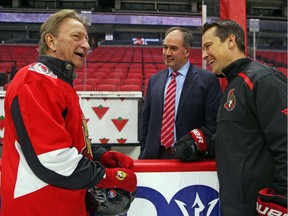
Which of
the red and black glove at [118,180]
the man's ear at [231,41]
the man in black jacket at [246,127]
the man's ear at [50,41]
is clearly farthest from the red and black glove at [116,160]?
the man's ear at [231,41]

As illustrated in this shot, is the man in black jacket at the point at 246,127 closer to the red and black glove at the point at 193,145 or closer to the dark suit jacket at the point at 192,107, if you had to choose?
the red and black glove at the point at 193,145

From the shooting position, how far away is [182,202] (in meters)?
1.48

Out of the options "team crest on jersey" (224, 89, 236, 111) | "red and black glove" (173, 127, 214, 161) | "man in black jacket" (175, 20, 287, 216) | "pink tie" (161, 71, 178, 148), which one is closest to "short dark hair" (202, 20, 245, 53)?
"man in black jacket" (175, 20, 287, 216)

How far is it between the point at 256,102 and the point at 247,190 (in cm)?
32

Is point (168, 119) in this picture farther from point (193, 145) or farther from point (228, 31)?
point (228, 31)

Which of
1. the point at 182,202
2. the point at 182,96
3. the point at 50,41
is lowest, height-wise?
the point at 182,202

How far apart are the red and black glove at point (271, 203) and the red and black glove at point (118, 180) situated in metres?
0.45

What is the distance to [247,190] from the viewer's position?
115 cm

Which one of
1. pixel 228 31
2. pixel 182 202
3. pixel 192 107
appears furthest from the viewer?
pixel 192 107

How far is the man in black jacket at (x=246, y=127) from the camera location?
1.06 meters

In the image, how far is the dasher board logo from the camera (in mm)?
1478

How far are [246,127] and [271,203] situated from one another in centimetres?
26

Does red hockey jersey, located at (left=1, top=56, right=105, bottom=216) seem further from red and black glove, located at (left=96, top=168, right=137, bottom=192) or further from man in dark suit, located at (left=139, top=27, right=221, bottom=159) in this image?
man in dark suit, located at (left=139, top=27, right=221, bottom=159)

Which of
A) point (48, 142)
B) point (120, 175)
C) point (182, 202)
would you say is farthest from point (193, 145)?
point (48, 142)
